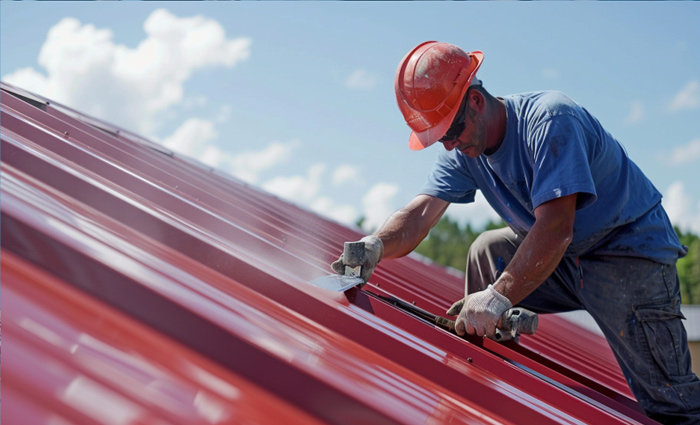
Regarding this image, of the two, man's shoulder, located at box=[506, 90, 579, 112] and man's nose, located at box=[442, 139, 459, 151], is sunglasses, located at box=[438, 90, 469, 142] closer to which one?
man's nose, located at box=[442, 139, 459, 151]

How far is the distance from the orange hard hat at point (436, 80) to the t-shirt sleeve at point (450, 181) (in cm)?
66

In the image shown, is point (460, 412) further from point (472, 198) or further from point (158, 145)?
point (158, 145)

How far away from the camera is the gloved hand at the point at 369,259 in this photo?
2.99 meters

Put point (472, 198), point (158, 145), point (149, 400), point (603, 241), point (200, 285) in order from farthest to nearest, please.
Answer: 1. point (158, 145)
2. point (472, 198)
3. point (603, 241)
4. point (200, 285)
5. point (149, 400)

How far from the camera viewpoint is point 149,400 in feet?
3.07

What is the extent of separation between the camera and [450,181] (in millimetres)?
3836

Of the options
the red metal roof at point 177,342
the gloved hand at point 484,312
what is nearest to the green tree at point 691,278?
the gloved hand at point 484,312

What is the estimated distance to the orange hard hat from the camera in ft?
9.89

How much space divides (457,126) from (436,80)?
0.29 meters

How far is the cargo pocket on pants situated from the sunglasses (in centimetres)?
136

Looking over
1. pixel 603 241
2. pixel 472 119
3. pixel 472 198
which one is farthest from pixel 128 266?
pixel 472 198

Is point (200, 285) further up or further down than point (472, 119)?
further down

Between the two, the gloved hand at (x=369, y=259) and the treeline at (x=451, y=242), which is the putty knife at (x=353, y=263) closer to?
the gloved hand at (x=369, y=259)

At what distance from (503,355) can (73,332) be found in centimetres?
225
